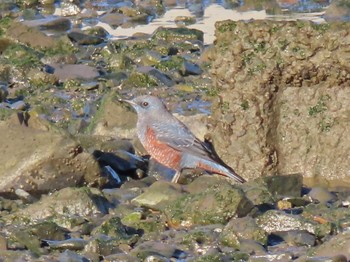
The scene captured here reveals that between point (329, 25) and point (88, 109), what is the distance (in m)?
4.08

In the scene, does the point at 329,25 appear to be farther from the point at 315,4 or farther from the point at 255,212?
the point at 315,4

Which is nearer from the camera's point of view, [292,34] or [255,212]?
[255,212]

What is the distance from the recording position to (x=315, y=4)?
802 inches

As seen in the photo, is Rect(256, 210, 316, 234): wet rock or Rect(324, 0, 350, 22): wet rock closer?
Rect(256, 210, 316, 234): wet rock

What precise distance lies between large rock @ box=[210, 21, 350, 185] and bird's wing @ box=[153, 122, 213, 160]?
25cm

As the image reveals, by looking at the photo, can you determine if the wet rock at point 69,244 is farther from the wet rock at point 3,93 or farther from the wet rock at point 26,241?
the wet rock at point 3,93

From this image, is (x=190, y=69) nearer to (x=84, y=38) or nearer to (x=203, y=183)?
(x=84, y=38)

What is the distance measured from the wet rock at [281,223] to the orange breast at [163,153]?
1.93 m

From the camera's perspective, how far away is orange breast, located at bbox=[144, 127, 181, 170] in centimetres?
1034

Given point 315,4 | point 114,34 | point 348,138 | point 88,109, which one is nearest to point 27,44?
point 114,34

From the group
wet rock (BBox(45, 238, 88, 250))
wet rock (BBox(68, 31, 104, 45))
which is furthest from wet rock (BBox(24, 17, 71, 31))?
wet rock (BBox(45, 238, 88, 250))

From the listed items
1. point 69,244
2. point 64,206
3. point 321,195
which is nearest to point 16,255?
point 69,244

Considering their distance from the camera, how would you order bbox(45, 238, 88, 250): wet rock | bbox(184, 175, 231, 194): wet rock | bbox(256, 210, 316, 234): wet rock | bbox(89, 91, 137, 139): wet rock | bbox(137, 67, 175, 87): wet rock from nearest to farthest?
bbox(45, 238, 88, 250): wet rock < bbox(256, 210, 316, 234): wet rock < bbox(184, 175, 231, 194): wet rock < bbox(89, 91, 137, 139): wet rock < bbox(137, 67, 175, 87): wet rock

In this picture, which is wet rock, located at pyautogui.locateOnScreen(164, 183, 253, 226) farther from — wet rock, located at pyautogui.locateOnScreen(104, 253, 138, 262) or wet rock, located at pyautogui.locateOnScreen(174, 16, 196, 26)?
wet rock, located at pyautogui.locateOnScreen(174, 16, 196, 26)
